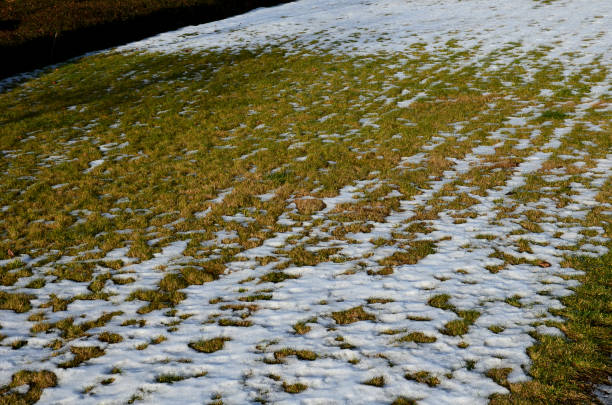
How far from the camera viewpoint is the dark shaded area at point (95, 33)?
2188 cm

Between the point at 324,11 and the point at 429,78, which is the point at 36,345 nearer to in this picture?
the point at 429,78

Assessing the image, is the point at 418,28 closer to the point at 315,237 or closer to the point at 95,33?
the point at 95,33

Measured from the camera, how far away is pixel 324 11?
1248 inches

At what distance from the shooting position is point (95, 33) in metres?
26.0

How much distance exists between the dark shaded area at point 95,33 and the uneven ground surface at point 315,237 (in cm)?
605

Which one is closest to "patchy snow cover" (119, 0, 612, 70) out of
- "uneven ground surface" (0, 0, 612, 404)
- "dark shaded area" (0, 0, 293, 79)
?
"dark shaded area" (0, 0, 293, 79)

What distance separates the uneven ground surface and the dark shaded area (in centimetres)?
605

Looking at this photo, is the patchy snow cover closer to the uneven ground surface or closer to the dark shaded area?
the dark shaded area

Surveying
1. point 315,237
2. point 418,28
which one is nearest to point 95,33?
point 418,28

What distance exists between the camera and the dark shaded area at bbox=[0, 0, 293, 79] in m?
21.9

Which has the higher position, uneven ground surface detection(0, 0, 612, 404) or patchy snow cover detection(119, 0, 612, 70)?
patchy snow cover detection(119, 0, 612, 70)

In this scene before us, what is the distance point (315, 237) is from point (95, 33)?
24289 mm

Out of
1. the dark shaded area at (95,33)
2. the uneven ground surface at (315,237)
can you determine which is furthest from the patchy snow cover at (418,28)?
the uneven ground surface at (315,237)

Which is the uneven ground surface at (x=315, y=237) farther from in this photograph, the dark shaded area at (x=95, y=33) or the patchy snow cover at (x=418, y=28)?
the dark shaded area at (x=95, y=33)
